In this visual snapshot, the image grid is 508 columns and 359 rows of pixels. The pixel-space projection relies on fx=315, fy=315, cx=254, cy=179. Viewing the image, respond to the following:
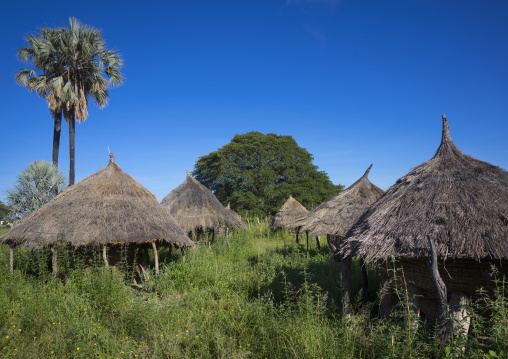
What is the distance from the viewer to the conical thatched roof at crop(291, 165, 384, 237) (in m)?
10.1

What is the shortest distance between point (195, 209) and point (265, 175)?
49.4 feet

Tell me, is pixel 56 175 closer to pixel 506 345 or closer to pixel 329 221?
pixel 329 221

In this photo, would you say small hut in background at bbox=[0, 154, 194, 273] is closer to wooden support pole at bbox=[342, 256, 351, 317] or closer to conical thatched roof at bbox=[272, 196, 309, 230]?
wooden support pole at bbox=[342, 256, 351, 317]

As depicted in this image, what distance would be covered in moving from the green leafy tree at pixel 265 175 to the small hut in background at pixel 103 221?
17.8 m

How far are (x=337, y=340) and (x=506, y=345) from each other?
2.05 metres

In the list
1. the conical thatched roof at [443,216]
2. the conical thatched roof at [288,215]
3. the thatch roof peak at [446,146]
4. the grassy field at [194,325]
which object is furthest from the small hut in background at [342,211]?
the conical thatched roof at [288,215]

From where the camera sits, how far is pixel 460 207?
4664 mm

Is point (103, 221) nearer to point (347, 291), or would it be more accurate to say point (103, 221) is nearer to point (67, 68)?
point (347, 291)

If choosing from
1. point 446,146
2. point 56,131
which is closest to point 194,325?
point 446,146

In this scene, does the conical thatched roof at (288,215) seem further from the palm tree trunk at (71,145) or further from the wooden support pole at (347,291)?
the wooden support pole at (347,291)

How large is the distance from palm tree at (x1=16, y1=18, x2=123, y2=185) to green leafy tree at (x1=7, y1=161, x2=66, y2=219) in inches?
40.9

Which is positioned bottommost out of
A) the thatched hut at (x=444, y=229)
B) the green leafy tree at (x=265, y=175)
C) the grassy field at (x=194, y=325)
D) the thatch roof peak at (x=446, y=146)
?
the grassy field at (x=194, y=325)

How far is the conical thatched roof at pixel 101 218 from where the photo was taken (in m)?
7.93

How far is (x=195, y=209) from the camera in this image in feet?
45.6
